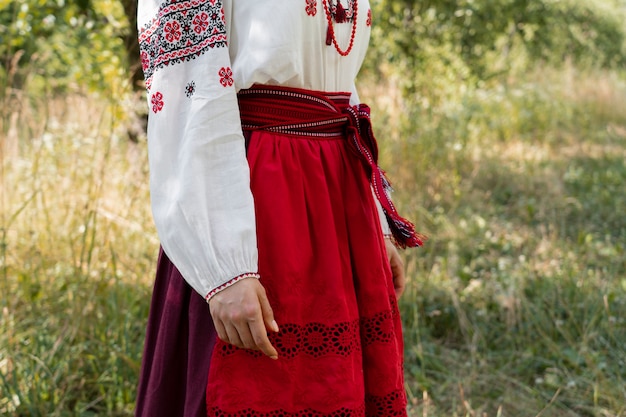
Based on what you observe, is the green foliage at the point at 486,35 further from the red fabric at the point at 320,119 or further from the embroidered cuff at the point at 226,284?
the embroidered cuff at the point at 226,284

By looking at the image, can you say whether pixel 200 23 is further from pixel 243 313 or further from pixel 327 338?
pixel 327 338

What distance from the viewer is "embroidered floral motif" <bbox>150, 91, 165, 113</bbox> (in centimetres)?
→ 113

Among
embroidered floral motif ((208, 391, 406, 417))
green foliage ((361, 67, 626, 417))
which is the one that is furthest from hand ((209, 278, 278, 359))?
green foliage ((361, 67, 626, 417))

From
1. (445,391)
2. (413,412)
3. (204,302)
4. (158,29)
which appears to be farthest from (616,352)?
(158,29)

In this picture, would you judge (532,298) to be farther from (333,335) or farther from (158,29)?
(158,29)

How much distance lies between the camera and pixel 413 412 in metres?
2.41

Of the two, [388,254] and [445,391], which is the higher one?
[388,254]

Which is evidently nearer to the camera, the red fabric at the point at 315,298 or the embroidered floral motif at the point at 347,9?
the red fabric at the point at 315,298

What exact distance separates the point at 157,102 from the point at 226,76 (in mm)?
121

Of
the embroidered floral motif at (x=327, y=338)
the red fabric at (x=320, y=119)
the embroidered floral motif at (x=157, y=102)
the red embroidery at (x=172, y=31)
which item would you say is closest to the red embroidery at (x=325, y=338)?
the embroidered floral motif at (x=327, y=338)

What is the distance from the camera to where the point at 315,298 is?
1.23 meters

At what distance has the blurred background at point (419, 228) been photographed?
7.72 ft

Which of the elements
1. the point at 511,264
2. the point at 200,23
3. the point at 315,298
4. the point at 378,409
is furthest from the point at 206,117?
the point at 511,264

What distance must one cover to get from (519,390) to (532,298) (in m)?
0.66
